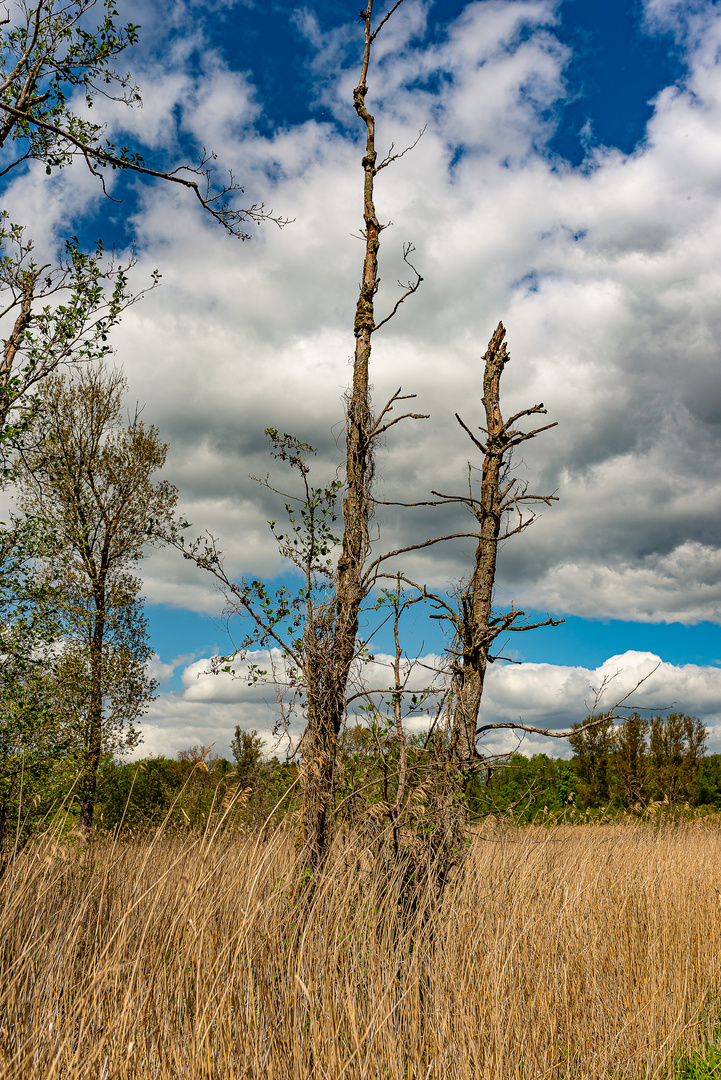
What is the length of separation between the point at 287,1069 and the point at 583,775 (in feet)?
102

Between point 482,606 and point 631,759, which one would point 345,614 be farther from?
point 631,759

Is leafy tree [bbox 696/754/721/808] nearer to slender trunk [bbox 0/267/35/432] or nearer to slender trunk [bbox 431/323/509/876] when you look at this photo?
slender trunk [bbox 431/323/509/876]

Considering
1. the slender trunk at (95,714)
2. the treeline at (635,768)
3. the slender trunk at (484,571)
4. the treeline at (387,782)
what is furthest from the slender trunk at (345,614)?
the treeline at (635,768)

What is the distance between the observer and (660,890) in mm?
7809

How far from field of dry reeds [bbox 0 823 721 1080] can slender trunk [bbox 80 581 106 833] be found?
730 cm

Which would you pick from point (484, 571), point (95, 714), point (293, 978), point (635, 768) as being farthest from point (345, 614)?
point (635, 768)

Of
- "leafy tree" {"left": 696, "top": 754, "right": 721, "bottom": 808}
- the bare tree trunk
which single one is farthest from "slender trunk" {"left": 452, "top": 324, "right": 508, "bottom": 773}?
"leafy tree" {"left": 696, "top": 754, "right": 721, "bottom": 808}

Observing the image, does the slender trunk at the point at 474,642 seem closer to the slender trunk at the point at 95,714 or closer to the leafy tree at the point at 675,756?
the slender trunk at the point at 95,714

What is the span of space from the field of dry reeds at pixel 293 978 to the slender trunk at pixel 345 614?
14.4 inches

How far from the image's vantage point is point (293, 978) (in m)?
3.34

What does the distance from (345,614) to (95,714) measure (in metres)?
9.33

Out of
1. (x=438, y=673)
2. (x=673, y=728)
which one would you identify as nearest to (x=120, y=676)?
(x=438, y=673)

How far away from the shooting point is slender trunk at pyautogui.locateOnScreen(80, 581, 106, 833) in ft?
39.6

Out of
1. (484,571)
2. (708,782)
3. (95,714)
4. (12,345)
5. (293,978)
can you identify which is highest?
(12,345)
